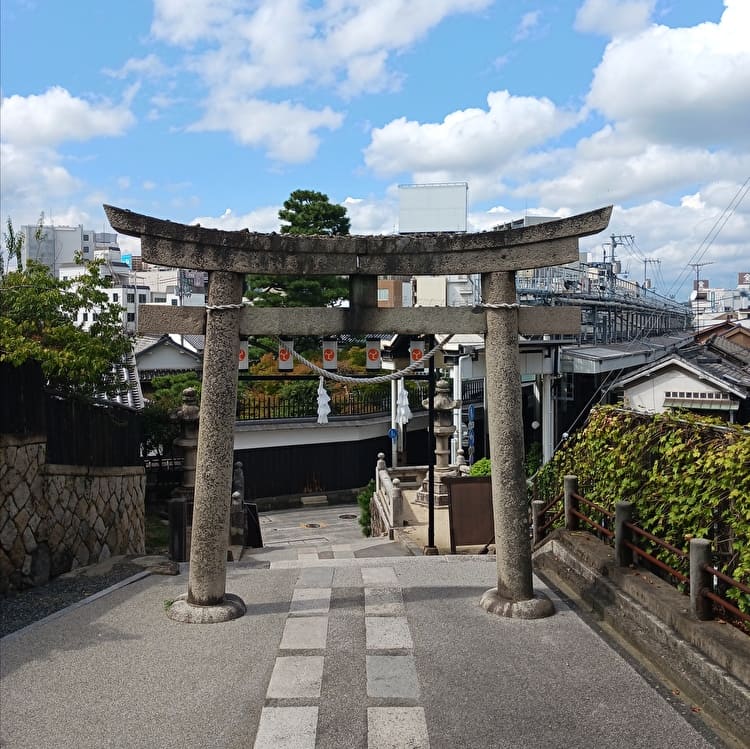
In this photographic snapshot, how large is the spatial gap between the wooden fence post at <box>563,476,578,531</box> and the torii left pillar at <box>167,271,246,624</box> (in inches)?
196

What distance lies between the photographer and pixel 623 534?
26.6ft

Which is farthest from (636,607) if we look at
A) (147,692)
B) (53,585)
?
(53,585)

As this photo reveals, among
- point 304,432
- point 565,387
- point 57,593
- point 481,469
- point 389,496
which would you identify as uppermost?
point 565,387

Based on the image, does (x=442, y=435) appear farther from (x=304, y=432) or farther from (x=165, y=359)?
(x=165, y=359)

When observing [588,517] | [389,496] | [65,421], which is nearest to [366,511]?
[389,496]

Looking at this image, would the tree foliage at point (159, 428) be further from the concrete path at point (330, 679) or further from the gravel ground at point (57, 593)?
the concrete path at point (330, 679)

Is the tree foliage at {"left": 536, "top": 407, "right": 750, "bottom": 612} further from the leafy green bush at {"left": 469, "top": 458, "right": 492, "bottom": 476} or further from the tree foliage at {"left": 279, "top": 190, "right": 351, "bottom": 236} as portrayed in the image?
the tree foliage at {"left": 279, "top": 190, "right": 351, "bottom": 236}

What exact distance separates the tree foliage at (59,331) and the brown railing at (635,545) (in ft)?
28.5

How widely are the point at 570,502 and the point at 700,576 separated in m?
3.94

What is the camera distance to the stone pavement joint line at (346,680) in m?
5.50

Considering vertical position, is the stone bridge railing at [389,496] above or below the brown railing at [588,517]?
below

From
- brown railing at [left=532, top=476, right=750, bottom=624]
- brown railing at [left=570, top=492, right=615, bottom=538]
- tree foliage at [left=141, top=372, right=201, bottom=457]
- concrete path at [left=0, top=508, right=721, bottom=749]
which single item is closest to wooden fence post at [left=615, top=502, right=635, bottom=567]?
brown railing at [left=532, top=476, right=750, bottom=624]

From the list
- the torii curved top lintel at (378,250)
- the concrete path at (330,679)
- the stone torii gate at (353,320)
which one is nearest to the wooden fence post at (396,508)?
the concrete path at (330,679)

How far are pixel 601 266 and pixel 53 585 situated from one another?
34.2 metres
